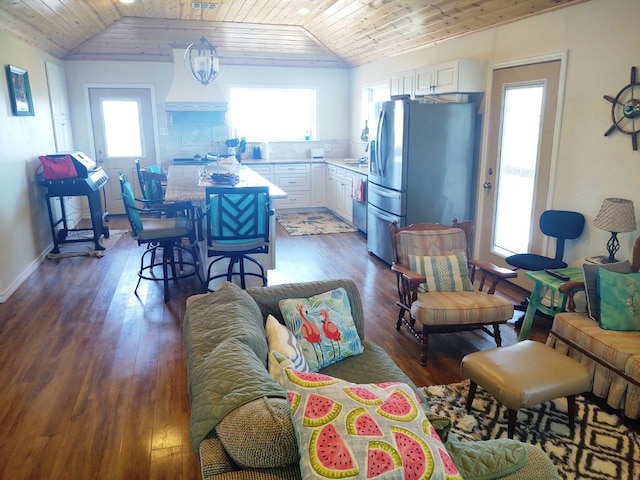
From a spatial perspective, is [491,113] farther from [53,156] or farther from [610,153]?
[53,156]

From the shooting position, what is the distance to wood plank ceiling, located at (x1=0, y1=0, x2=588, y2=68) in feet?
14.8

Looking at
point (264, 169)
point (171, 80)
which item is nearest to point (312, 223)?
point (264, 169)

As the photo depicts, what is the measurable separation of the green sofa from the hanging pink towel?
4.60 metres

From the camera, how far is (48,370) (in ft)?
10.3

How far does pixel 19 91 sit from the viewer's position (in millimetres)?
4957

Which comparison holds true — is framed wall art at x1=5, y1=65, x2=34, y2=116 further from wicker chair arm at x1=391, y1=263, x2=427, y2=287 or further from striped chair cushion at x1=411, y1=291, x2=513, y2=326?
striped chair cushion at x1=411, y1=291, x2=513, y2=326

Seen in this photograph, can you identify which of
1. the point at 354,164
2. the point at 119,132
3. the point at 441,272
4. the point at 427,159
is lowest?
the point at 441,272

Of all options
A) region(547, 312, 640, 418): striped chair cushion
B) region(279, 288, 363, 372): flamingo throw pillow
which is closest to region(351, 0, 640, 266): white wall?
region(547, 312, 640, 418): striped chair cushion

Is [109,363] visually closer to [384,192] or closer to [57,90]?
[384,192]

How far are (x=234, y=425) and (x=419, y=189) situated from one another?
13.3 ft

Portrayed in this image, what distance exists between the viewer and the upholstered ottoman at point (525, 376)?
2.31 m

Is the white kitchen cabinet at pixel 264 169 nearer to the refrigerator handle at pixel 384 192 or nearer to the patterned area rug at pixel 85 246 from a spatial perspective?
the patterned area rug at pixel 85 246

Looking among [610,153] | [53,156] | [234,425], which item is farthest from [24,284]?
[610,153]

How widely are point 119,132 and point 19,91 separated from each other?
2.71 m
